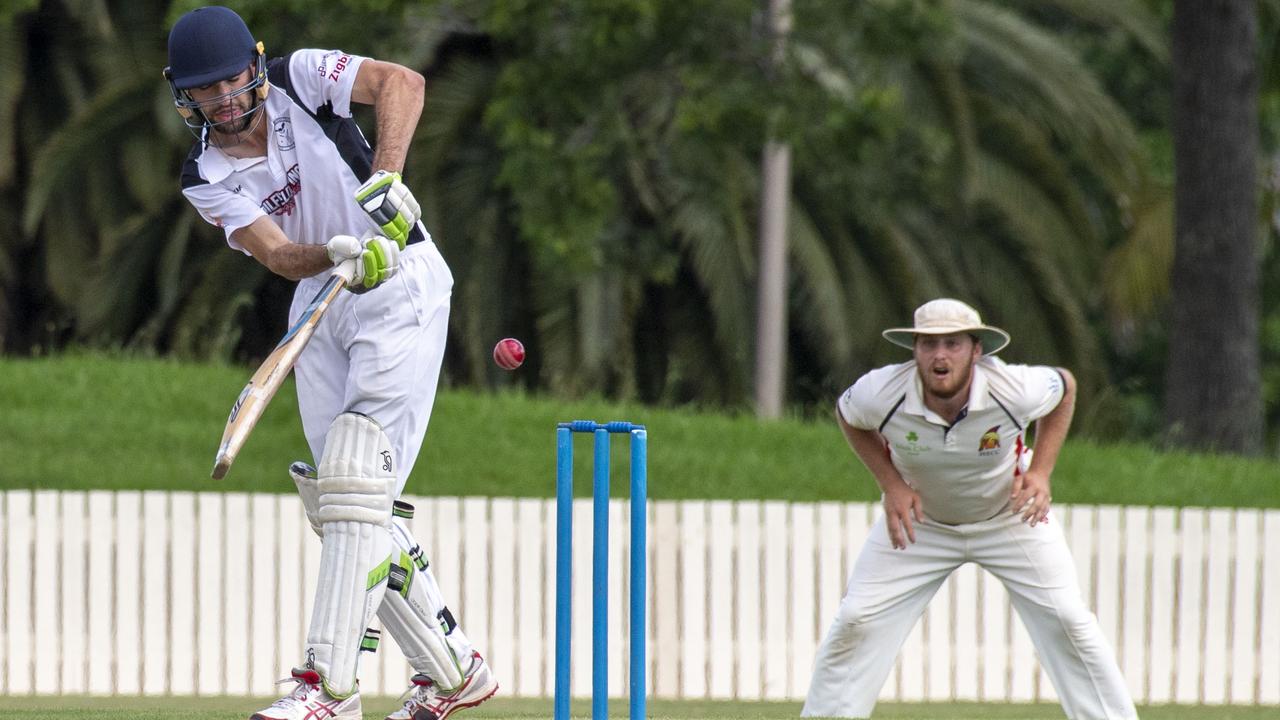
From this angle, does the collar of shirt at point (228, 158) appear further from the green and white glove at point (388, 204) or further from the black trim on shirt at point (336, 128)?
the green and white glove at point (388, 204)

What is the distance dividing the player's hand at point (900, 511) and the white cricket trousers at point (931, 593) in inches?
8.4

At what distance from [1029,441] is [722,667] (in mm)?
5735

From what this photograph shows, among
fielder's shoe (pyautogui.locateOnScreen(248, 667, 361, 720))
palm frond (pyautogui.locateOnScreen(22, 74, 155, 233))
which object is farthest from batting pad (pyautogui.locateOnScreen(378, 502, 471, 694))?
palm frond (pyautogui.locateOnScreen(22, 74, 155, 233))

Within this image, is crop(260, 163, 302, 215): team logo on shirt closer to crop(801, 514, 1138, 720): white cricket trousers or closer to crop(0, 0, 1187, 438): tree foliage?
crop(801, 514, 1138, 720): white cricket trousers

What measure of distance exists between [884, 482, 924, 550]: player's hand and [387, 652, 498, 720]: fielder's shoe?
1.75 meters

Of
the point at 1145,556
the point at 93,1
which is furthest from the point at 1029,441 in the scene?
the point at 93,1

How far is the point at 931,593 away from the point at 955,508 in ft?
0.99

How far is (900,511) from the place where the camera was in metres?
6.11

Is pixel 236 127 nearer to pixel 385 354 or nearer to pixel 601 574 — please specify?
pixel 385 354

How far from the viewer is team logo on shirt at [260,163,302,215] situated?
4.63 metres

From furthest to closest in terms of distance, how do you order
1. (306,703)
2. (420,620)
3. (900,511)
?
(900,511)
(420,620)
(306,703)

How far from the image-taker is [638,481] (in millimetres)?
4465

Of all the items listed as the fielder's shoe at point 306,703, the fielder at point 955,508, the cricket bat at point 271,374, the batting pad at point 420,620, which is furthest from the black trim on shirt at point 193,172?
the fielder at point 955,508

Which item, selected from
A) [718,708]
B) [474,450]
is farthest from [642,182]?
[718,708]
